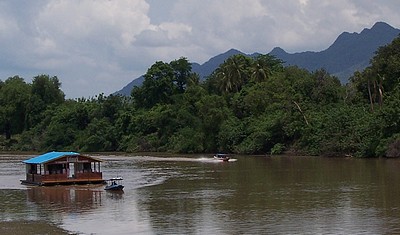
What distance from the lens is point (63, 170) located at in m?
48.7

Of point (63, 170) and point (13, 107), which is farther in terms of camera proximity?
point (13, 107)

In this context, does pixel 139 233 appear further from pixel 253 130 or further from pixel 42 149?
pixel 42 149

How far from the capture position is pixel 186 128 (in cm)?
9950

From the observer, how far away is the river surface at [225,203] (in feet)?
89.2

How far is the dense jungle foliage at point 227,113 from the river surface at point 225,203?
18660 millimetres

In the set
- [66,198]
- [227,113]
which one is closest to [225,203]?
[66,198]

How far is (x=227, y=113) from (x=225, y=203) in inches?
2451

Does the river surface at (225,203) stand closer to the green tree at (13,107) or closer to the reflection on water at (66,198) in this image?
the reflection on water at (66,198)

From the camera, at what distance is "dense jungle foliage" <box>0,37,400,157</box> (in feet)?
253

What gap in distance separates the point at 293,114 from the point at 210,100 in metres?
16.4

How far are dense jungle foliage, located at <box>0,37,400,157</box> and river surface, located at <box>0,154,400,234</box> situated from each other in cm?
1866

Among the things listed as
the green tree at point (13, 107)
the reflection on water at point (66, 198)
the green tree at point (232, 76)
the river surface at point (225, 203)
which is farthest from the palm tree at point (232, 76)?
the reflection on water at point (66, 198)

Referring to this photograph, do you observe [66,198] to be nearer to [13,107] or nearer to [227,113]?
[227,113]

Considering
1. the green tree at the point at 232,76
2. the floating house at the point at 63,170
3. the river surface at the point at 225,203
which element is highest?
the green tree at the point at 232,76
